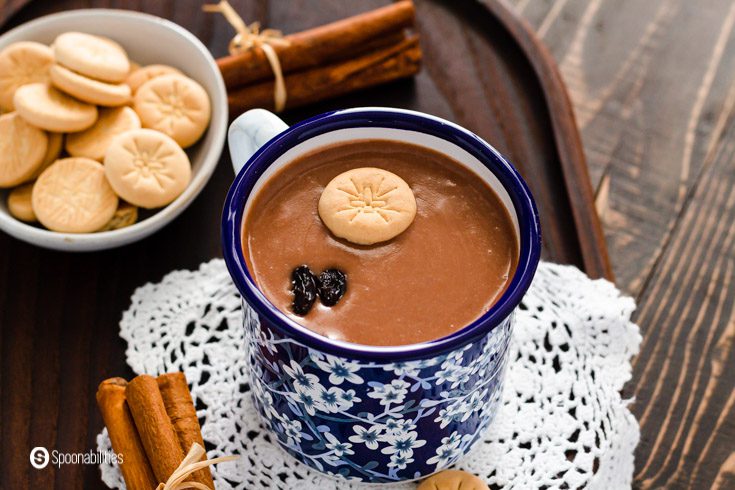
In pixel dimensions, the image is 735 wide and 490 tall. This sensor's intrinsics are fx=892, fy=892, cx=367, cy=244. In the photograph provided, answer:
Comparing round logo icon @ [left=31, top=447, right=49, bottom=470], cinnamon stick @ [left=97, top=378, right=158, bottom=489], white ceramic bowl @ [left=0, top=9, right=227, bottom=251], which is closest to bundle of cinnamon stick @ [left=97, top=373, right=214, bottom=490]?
cinnamon stick @ [left=97, top=378, right=158, bottom=489]

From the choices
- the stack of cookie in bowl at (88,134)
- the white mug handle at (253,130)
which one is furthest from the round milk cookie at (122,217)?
the white mug handle at (253,130)

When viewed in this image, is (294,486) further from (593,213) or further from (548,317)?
(593,213)

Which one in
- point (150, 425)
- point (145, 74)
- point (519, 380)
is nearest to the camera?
point (150, 425)

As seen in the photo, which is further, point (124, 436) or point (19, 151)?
point (19, 151)

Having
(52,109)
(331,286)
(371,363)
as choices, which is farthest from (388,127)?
(52,109)

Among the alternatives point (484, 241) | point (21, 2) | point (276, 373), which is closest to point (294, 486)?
point (276, 373)

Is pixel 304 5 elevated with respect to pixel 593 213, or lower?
elevated

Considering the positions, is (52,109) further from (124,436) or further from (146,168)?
(124,436)
